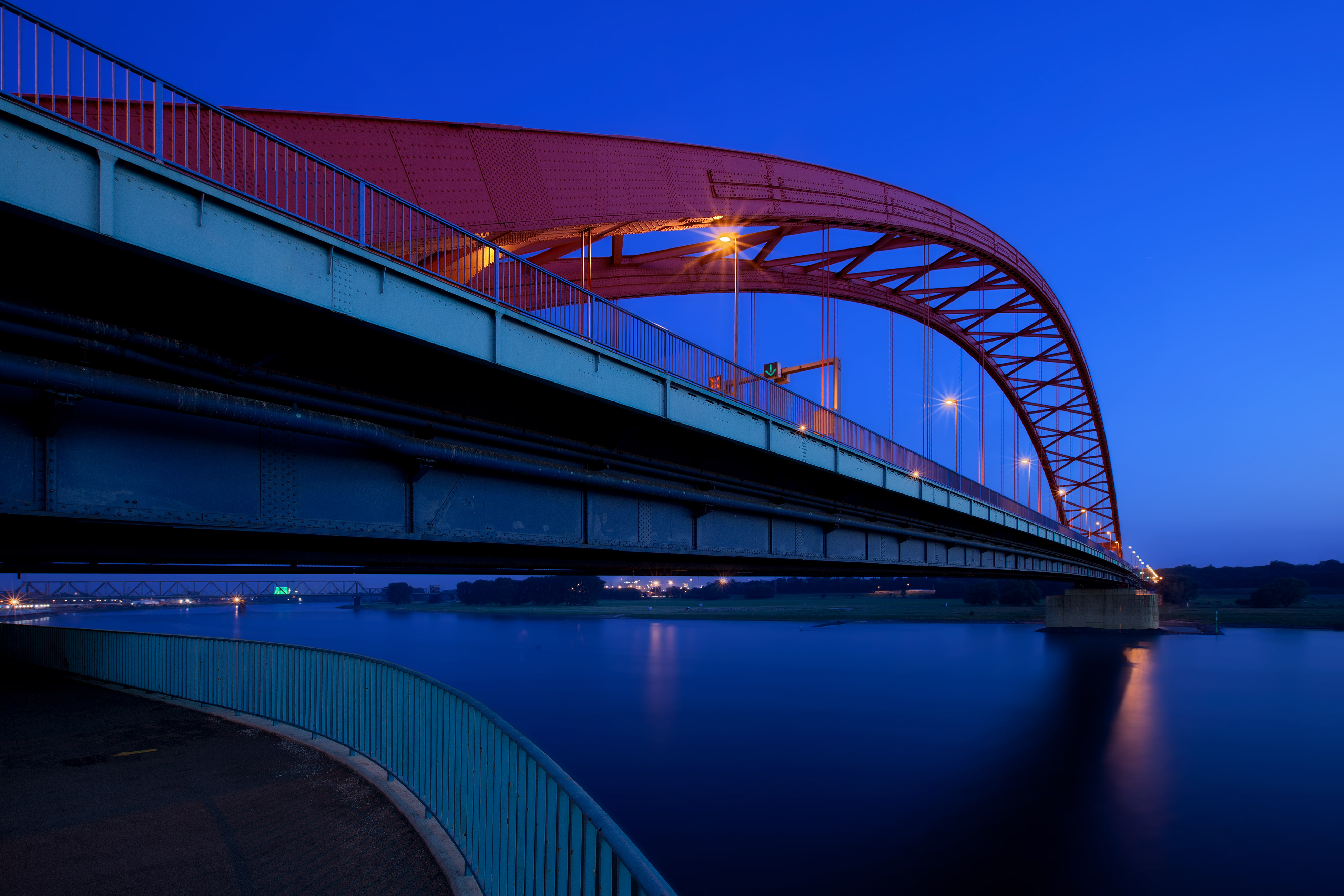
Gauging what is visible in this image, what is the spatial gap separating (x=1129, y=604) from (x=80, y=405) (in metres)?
80.4

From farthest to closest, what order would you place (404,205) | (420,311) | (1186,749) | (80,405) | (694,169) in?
(1186,749)
(694,169)
(404,205)
(420,311)
(80,405)

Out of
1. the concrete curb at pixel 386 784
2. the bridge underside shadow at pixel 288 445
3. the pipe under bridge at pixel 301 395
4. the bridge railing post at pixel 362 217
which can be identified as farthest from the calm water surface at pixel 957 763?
the bridge railing post at pixel 362 217

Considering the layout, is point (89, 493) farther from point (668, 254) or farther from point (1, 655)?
point (668, 254)

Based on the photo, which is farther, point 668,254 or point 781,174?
point 668,254

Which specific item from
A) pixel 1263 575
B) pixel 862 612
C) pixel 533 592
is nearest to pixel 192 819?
pixel 862 612

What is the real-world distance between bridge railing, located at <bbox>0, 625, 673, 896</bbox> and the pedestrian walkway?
1.71 feet

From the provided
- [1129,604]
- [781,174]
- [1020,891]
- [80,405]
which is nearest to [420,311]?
[80,405]

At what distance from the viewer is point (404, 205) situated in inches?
350

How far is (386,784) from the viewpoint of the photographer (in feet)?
30.1

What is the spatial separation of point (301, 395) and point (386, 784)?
491 cm

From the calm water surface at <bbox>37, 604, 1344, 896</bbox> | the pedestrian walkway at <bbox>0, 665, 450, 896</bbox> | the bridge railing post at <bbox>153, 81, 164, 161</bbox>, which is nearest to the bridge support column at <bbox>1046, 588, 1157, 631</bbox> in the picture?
the calm water surface at <bbox>37, 604, 1344, 896</bbox>

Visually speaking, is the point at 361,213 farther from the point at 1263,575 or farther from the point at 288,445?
the point at 1263,575

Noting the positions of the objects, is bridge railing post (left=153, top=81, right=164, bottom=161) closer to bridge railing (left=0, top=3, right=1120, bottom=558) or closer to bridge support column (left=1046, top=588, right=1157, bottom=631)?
bridge railing (left=0, top=3, right=1120, bottom=558)

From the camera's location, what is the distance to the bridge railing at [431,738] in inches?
178
